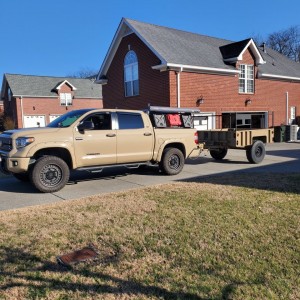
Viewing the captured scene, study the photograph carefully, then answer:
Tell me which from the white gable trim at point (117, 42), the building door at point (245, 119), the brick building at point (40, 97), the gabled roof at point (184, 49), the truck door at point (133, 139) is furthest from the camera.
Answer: the brick building at point (40, 97)

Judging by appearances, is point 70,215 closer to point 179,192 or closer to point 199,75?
point 179,192

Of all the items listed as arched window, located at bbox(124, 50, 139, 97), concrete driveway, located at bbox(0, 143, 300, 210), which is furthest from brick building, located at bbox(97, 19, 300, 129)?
concrete driveway, located at bbox(0, 143, 300, 210)

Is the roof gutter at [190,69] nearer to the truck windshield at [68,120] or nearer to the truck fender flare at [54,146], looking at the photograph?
the truck windshield at [68,120]

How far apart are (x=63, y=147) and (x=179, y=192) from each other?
299 cm

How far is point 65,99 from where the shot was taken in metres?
41.9

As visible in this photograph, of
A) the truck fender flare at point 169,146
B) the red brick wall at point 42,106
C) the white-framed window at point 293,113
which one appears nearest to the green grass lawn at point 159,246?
the truck fender flare at point 169,146

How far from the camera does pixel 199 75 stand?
19.3 metres

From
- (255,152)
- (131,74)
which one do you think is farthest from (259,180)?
(131,74)

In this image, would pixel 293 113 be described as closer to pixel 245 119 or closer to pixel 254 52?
pixel 245 119

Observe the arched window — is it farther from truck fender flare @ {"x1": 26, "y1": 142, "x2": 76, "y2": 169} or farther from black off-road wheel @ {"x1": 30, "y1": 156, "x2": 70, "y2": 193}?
black off-road wheel @ {"x1": 30, "y1": 156, "x2": 70, "y2": 193}

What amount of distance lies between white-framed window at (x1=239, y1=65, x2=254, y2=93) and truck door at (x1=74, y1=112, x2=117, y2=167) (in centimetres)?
1559

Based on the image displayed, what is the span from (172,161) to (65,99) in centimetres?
3448

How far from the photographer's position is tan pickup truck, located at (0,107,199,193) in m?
7.64

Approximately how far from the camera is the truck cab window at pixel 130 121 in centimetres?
909
